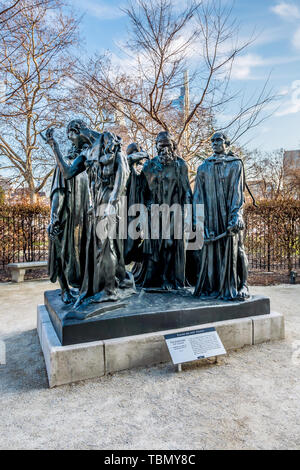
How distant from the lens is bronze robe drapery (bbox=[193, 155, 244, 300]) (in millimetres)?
4164

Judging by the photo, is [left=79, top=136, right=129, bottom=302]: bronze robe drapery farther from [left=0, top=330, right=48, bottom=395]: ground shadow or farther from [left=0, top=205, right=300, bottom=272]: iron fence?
[left=0, top=205, right=300, bottom=272]: iron fence

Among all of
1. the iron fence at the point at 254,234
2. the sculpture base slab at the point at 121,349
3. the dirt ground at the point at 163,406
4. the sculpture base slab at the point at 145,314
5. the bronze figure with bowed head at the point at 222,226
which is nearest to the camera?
the dirt ground at the point at 163,406

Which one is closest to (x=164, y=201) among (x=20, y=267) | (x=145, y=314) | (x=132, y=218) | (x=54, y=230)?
(x=132, y=218)

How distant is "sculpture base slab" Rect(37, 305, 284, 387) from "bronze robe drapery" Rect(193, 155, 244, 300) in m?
0.46

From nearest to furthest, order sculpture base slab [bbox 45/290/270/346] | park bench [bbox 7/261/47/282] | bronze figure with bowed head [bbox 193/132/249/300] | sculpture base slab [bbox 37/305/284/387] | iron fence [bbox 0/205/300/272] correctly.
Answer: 1. sculpture base slab [bbox 37/305/284/387]
2. sculpture base slab [bbox 45/290/270/346]
3. bronze figure with bowed head [bbox 193/132/249/300]
4. park bench [bbox 7/261/47/282]
5. iron fence [bbox 0/205/300/272]

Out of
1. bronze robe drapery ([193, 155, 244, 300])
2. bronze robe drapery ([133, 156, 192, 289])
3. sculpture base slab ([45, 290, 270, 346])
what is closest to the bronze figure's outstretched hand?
sculpture base slab ([45, 290, 270, 346])

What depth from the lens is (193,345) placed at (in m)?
3.35

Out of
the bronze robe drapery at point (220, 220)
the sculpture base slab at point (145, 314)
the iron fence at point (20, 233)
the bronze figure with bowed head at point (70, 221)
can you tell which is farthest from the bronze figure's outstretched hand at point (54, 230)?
the iron fence at point (20, 233)

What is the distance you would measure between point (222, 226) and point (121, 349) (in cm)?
205

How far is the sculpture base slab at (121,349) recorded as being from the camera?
3051mm

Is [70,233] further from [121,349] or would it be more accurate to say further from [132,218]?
[121,349]

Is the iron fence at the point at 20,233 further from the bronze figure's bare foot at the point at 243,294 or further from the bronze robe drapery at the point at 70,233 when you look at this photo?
the bronze figure's bare foot at the point at 243,294

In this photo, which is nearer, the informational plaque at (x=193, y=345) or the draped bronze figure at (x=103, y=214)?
the informational plaque at (x=193, y=345)

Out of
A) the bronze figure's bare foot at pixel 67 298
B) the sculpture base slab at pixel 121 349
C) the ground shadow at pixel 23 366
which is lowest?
the ground shadow at pixel 23 366
